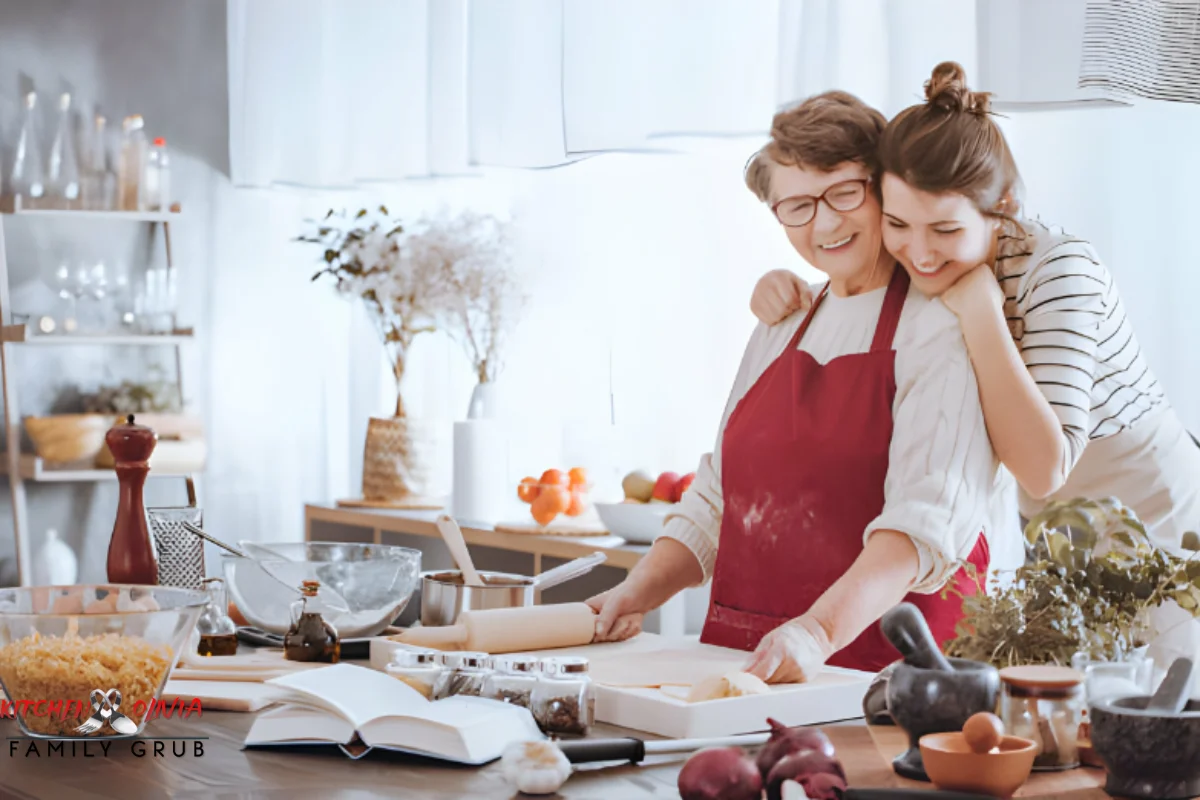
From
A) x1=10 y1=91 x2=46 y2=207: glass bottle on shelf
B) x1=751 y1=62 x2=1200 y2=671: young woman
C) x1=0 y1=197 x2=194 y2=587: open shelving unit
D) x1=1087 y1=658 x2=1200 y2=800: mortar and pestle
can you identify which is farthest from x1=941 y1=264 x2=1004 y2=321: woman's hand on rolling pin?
x1=10 y1=91 x2=46 y2=207: glass bottle on shelf

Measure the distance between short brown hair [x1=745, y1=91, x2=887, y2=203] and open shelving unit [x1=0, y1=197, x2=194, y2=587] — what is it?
2.72m

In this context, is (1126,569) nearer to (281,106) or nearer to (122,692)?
(122,692)

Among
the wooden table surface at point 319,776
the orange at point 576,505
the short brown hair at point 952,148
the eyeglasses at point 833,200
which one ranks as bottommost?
the orange at point 576,505

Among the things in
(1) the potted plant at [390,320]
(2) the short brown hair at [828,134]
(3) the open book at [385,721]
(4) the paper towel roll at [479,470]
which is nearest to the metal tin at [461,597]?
(3) the open book at [385,721]

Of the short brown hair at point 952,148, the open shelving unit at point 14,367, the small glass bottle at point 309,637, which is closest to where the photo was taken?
the small glass bottle at point 309,637

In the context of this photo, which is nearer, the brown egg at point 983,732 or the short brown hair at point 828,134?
the brown egg at point 983,732

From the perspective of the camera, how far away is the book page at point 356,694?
1217mm

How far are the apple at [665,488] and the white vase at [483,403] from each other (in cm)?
64

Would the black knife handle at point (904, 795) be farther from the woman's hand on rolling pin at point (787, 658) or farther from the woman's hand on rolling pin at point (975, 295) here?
the woman's hand on rolling pin at point (975, 295)

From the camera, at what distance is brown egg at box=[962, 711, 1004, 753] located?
1.05m

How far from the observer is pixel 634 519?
118 inches

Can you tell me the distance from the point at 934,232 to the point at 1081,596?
0.69 metres

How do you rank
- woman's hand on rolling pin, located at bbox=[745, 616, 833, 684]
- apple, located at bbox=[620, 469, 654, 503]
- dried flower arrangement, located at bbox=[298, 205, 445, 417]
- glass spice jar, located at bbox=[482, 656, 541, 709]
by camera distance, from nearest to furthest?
glass spice jar, located at bbox=[482, 656, 541, 709] < woman's hand on rolling pin, located at bbox=[745, 616, 833, 684] < apple, located at bbox=[620, 469, 654, 503] < dried flower arrangement, located at bbox=[298, 205, 445, 417]

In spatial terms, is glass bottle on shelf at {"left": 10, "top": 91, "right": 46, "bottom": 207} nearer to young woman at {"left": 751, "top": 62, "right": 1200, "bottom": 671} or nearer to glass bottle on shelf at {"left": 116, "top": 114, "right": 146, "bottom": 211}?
glass bottle on shelf at {"left": 116, "top": 114, "right": 146, "bottom": 211}
